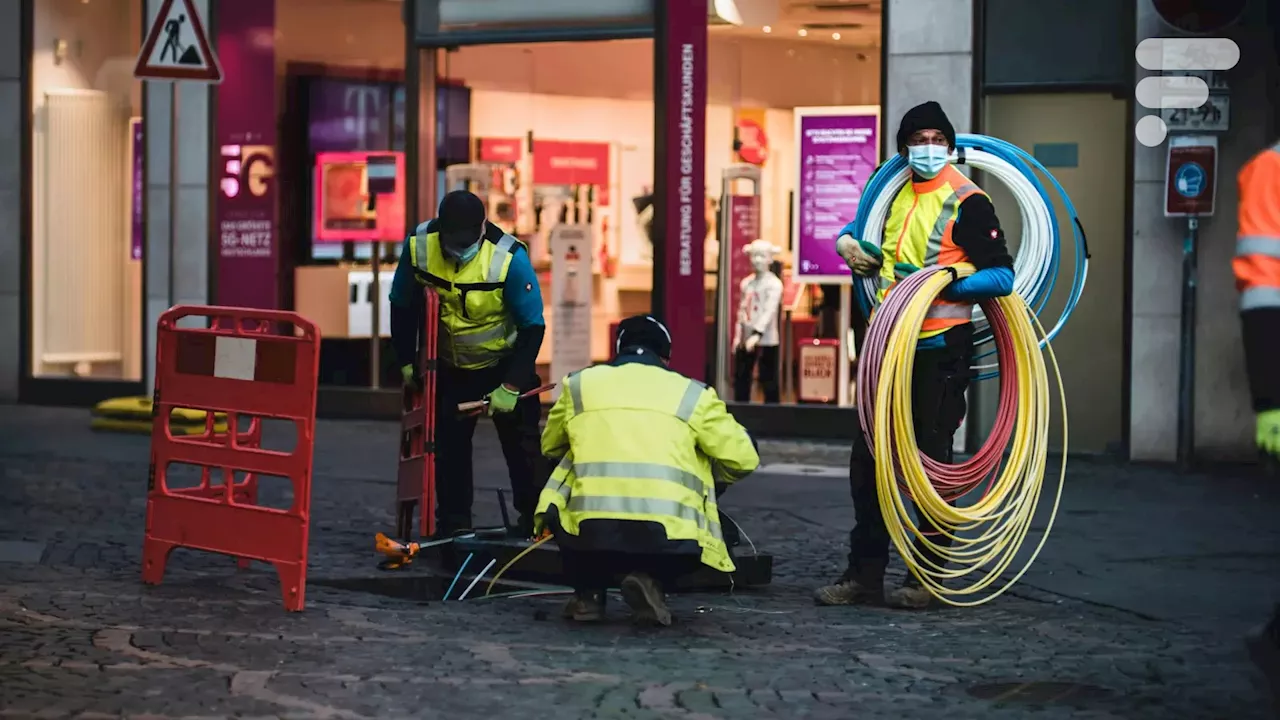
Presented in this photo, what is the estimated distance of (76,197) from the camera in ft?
53.5

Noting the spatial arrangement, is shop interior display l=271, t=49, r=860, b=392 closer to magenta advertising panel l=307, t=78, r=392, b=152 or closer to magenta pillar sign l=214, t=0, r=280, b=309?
magenta advertising panel l=307, t=78, r=392, b=152

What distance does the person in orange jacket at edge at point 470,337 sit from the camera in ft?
28.5

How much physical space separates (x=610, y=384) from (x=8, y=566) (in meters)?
3.08

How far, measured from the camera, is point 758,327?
14445 mm

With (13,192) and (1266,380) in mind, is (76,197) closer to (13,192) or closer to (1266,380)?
(13,192)

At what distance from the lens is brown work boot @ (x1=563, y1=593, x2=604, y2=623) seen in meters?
7.41

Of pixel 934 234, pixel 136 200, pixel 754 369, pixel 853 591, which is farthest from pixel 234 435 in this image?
pixel 136 200

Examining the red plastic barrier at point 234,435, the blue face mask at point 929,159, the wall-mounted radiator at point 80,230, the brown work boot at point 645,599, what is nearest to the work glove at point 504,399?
the red plastic barrier at point 234,435

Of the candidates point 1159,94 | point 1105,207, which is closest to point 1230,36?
point 1159,94

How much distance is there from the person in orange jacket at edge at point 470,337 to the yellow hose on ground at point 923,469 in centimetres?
175

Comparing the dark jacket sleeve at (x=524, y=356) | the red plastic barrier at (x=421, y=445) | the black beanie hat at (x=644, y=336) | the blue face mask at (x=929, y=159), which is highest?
the blue face mask at (x=929, y=159)

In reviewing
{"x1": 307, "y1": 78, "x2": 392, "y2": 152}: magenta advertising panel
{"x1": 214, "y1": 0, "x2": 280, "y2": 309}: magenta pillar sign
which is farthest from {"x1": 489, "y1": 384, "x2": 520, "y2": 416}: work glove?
{"x1": 214, "y1": 0, "x2": 280, "y2": 309}: magenta pillar sign

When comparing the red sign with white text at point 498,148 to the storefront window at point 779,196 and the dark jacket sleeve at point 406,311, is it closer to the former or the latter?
the storefront window at point 779,196

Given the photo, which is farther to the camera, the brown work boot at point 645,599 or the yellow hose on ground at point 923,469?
the yellow hose on ground at point 923,469
